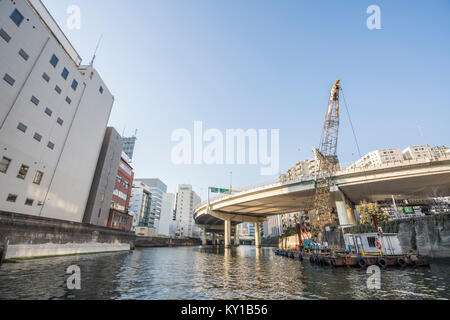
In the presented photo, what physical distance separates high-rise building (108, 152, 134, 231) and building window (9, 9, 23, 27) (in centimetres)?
3230

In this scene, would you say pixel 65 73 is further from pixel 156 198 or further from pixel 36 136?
pixel 156 198

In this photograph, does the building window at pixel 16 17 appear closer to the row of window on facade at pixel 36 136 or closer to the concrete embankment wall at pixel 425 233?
the row of window on facade at pixel 36 136

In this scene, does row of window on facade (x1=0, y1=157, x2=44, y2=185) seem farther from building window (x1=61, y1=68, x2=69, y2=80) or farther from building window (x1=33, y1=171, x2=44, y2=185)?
building window (x1=61, y1=68, x2=69, y2=80)

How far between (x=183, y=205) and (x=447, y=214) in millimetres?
165156

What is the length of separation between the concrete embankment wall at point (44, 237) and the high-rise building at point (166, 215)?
94212 mm

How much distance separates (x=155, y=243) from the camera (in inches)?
3088

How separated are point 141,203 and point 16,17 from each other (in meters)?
92.2

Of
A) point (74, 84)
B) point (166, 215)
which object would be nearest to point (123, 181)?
point (74, 84)

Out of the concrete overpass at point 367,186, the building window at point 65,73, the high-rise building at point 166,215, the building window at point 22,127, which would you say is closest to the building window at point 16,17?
the building window at point 65,73

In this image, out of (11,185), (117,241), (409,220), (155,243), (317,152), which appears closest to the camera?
(11,185)

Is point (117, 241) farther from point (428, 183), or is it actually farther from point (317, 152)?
point (428, 183)

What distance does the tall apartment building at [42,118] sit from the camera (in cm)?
2575

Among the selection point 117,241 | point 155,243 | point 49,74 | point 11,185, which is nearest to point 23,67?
point 49,74

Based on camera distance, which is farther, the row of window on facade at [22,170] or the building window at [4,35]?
the row of window on facade at [22,170]
